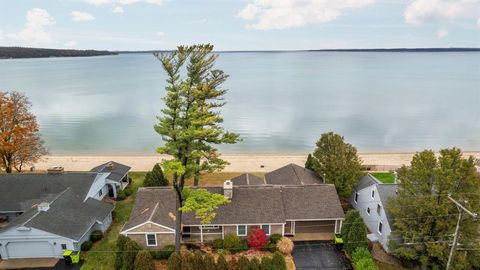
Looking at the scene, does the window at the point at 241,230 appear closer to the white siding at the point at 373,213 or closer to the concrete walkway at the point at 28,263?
the white siding at the point at 373,213

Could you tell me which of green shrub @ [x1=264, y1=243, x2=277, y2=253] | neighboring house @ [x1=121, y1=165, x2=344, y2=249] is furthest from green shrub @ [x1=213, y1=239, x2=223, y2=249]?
green shrub @ [x1=264, y1=243, x2=277, y2=253]

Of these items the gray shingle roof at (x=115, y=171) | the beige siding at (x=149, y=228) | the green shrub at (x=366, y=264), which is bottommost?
the green shrub at (x=366, y=264)

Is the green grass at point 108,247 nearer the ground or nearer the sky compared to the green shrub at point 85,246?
nearer the ground

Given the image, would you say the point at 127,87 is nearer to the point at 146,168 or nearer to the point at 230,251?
the point at 146,168

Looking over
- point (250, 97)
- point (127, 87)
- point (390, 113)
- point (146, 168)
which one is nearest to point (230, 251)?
point (146, 168)

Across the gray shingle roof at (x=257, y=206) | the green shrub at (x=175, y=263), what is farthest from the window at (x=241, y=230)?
the green shrub at (x=175, y=263)

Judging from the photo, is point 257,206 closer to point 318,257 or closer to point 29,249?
point 318,257
